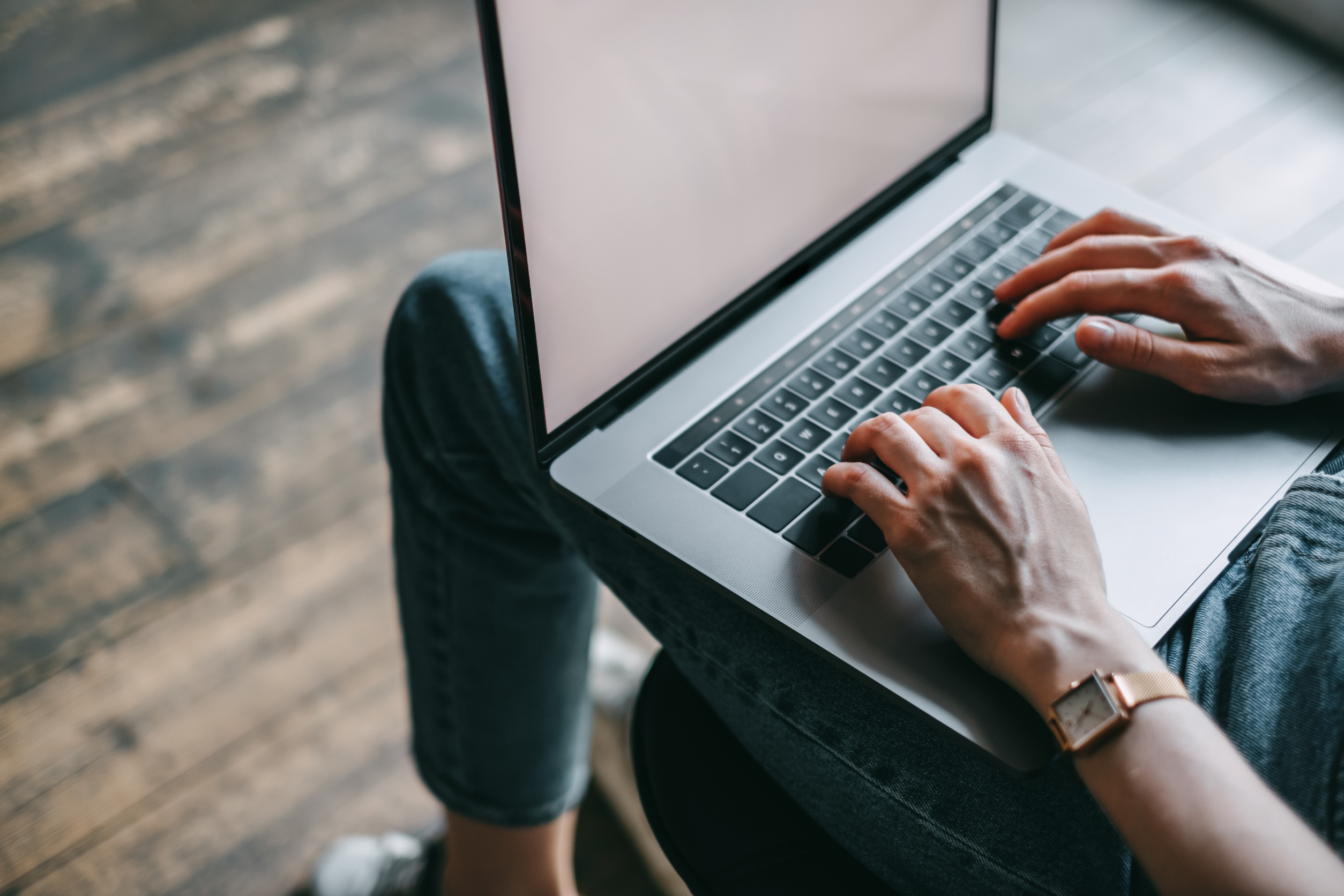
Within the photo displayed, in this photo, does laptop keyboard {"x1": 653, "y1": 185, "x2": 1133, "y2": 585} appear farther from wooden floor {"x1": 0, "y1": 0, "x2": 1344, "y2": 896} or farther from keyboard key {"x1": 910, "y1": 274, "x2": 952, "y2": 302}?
wooden floor {"x1": 0, "y1": 0, "x2": 1344, "y2": 896}

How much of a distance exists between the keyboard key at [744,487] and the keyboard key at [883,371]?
111 millimetres

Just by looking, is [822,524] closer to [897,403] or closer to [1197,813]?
[897,403]

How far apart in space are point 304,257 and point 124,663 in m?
0.67

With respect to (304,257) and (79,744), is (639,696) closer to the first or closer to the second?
(79,744)

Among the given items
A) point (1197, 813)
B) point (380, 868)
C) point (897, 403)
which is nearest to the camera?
point (1197, 813)

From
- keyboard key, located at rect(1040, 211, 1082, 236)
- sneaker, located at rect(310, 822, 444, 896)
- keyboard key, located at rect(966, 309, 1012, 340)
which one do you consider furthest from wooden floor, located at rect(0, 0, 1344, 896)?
keyboard key, located at rect(966, 309, 1012, 340)

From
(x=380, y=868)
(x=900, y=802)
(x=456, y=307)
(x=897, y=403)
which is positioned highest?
(x=456, y=307)

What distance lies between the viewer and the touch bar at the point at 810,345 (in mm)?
653

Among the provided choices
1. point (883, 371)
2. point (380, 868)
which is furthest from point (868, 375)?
point (380, 868)

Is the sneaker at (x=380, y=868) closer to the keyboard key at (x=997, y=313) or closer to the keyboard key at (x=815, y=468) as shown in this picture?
the keyboard key at (x=815, y=468)

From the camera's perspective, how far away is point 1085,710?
49cm

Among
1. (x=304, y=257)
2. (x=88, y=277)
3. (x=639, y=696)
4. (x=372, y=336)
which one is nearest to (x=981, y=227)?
(x=639, y=696)

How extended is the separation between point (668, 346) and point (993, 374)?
0.22 m

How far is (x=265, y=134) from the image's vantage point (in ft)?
5.80
